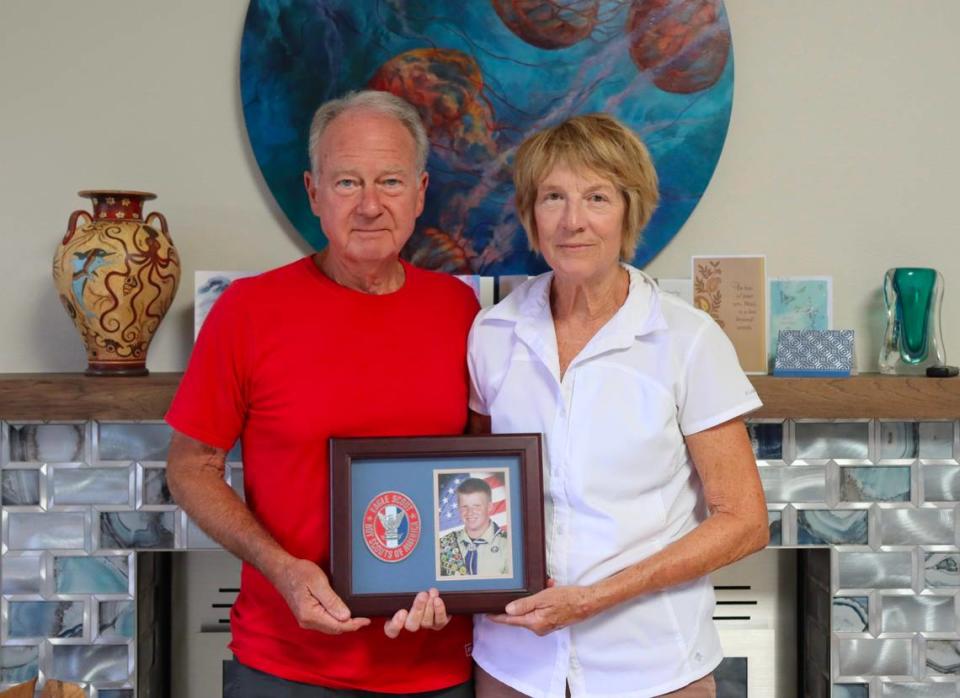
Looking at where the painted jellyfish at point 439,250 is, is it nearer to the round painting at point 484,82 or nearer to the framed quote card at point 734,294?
the round painting at point 484,82

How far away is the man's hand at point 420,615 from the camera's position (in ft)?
4.69

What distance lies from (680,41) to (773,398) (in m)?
0.93

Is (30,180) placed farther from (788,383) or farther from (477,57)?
(788,383)

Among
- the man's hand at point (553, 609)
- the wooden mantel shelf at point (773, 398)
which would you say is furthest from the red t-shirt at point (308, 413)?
the wooden mantel shelf at point (773, 398)

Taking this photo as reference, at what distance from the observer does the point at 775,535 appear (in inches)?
89.0

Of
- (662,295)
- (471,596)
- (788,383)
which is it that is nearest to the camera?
(471,596)

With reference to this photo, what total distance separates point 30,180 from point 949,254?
7.84 feet

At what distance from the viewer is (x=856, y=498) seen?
2258 mm

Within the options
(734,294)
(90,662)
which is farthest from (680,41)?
(90,662)

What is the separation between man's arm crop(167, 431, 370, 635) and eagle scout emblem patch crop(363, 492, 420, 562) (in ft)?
0.32

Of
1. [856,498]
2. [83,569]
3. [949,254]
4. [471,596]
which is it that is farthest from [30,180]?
[949,254]

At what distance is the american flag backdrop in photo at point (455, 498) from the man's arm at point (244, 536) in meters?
0.20

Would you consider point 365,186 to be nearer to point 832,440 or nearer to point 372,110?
point 372,110

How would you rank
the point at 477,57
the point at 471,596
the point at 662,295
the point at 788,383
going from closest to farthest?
the point at 471,596, the point at 662,295, the point at 788,383, the point at 477,57
